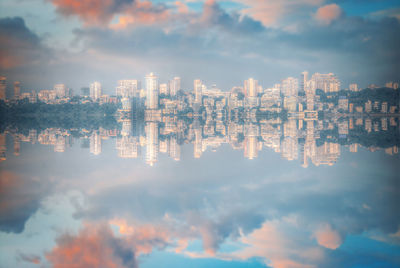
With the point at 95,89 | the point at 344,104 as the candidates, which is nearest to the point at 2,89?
the point at 95,89

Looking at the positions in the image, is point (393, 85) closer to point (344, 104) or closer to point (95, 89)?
point (344, 104)

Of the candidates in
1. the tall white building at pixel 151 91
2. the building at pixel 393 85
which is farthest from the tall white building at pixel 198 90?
the building at pixel 393 85

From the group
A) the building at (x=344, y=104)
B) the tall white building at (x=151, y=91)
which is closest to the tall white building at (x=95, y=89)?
the tall white building at (x=151, y=91)

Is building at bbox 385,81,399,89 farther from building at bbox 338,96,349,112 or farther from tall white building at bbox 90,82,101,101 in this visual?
tall white building at bbox 90,82,101,101

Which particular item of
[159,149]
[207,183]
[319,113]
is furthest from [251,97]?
[207,183]

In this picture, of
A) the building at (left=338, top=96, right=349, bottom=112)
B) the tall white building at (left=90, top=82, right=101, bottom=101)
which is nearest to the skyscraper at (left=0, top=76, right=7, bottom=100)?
the tall white building at (left=90, top=82, right=101, bottom=101)

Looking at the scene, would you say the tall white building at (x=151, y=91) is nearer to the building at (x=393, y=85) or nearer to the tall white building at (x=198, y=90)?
the tall white building at (x=198, y=90)

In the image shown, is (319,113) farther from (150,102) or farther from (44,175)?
(44,175)

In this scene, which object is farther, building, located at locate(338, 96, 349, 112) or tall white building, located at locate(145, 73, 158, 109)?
tall white building, located at locate(145, 73, 158, 109)

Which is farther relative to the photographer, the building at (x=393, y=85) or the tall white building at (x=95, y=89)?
the tall white building at (x=95, y=89)

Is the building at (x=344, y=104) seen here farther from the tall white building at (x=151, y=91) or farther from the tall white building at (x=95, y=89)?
the tall white building at (x=95, y=89)
